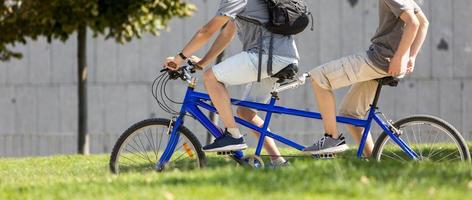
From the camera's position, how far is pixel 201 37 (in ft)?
25.4

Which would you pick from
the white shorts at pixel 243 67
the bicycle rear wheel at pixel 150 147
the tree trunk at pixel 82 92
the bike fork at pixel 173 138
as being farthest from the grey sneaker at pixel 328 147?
the tree trunk at pixel 82 92

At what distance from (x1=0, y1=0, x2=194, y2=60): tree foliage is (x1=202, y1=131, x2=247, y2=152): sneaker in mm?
6069

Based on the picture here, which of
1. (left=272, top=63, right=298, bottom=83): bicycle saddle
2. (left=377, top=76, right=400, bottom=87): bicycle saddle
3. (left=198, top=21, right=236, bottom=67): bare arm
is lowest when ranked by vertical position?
(left=377, top=76, right=400, bottom=87): bicycle saddle

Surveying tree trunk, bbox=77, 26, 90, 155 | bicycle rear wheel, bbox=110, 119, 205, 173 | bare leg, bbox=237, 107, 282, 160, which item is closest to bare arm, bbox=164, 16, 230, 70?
bicycle rear wheel, bbox=110, 119, 205, 173

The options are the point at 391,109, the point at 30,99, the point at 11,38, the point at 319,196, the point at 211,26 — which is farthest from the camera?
the point at 30,99

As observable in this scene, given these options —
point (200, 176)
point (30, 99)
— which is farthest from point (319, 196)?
point (30, 99)

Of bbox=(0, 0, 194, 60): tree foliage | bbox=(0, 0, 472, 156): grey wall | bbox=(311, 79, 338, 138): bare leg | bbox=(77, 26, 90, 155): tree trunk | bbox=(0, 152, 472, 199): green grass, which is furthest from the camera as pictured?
bbox=(0, 0, 472, 156): grey wall

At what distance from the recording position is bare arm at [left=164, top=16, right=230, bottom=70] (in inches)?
301

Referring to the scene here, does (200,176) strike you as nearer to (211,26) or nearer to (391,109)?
→ (211,26)

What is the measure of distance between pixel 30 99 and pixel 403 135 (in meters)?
13.1

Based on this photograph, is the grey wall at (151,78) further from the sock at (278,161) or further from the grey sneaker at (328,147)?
the grey sneaker at (328,147)

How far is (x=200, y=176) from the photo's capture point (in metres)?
6.48

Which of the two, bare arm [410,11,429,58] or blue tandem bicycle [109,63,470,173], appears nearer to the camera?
bare arm [410,11,429,58]

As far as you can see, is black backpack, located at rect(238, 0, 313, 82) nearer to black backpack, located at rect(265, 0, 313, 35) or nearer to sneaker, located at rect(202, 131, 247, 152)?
black backpack, located at rect(265, 0, 313, 35)
